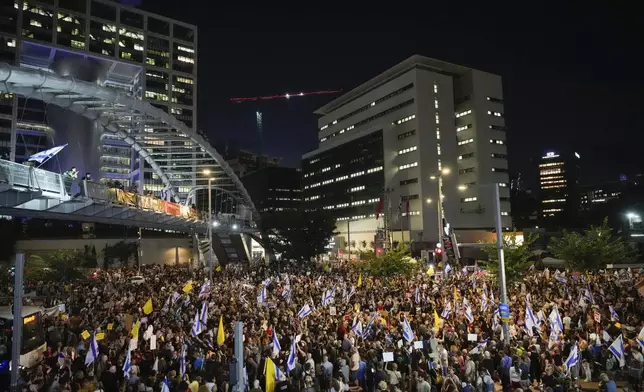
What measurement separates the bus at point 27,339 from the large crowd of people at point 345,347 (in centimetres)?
42

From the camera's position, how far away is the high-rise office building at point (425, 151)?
8488cm

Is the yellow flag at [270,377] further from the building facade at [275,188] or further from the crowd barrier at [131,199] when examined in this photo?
the building facade at [275,188]

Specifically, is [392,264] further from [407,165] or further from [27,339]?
[407,165]

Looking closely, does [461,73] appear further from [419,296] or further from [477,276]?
[419,296]

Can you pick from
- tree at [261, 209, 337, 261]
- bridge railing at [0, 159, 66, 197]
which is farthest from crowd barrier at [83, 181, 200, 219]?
tree at [261, 209, 337, 261]

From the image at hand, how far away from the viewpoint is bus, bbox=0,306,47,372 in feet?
45.4

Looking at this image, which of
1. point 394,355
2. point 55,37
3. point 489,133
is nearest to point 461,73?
point 489,133

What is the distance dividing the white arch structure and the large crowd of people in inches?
410

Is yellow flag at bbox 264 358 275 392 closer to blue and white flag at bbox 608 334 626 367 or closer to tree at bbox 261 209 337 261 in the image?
blue and white flag at bbox 608 334 626 367

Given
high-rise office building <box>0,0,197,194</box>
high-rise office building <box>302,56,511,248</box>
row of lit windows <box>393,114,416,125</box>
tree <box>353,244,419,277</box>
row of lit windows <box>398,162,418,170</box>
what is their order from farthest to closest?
row of lit windows <box>393,114,416,125</box> < row of lit windows <box>398,162,418,170</box> < high-rise office building <box>302,56,511,248</box> < high-rise office building <box>0,0,197,194</box> < tree <box>353,244,419,277</box>

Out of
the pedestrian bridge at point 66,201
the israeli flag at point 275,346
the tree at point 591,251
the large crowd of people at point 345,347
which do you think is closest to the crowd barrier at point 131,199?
the pedestrian bridge at point 66,201

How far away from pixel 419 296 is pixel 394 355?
32.2 feet

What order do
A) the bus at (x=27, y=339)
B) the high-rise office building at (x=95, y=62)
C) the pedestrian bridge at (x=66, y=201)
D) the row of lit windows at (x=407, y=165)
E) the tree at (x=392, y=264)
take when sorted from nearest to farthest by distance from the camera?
the bus at (x=27, y=339)
the pedestrian bridge at (x=66, y=201)
the tree at (x=392, y=264)
the high-rise office building at (x=95, y=62)
the row of lit windows at (x=407, y=165)

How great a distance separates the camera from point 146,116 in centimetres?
3356
